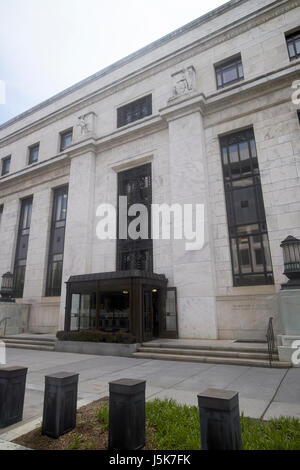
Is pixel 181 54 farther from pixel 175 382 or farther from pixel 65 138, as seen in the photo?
pixel 175 382

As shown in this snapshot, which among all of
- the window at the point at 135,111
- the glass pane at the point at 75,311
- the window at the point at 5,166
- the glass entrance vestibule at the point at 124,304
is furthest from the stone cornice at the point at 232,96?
the window at the point at 5,166

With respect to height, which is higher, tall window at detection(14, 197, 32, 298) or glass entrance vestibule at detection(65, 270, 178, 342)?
tall window at detection(14, 197, 32, 298)

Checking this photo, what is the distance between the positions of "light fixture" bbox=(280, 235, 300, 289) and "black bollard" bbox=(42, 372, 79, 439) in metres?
8.33

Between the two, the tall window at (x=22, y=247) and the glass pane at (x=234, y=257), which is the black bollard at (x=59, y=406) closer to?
the glass pane at (x=234, y=257)

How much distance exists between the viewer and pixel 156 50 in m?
20.8

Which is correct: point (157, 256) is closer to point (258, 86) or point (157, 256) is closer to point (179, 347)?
point (179, 347)

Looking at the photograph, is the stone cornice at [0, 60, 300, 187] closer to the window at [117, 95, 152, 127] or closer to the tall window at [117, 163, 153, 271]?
the window at [117, 95, 152, 127]

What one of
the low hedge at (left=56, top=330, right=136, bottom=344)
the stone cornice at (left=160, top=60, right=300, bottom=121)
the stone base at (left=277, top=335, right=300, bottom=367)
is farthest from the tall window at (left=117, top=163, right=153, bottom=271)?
the stone base at (left=277, top=335, right=300, bottom=367)

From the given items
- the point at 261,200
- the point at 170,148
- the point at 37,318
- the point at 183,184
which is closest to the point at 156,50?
the point at 170,148

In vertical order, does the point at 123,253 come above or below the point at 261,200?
below

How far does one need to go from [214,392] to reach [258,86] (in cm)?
1673

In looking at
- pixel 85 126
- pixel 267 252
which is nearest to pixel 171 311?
pixel 267 252

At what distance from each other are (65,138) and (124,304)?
17308 millimetres

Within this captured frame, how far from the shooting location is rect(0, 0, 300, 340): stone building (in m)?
14.0
